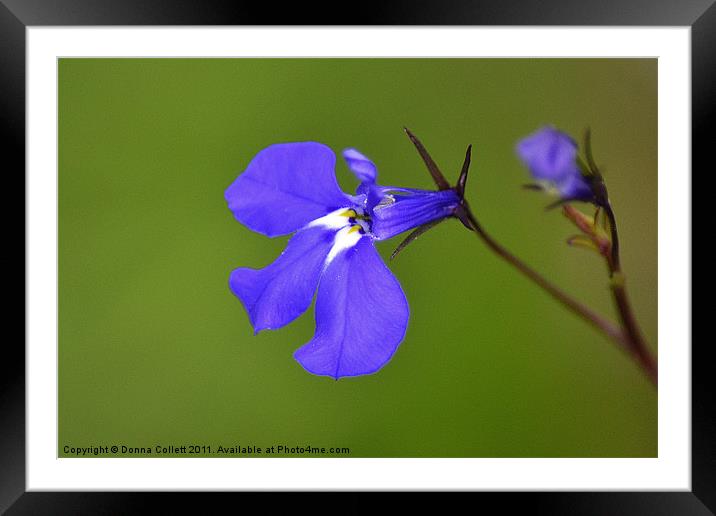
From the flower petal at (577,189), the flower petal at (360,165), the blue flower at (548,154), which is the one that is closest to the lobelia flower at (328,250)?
the flower petal at (360,165)

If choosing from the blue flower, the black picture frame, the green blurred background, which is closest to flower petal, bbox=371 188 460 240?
the blue flower

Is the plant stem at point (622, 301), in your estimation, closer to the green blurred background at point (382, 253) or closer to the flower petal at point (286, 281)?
the flower petal at point (286, 281)

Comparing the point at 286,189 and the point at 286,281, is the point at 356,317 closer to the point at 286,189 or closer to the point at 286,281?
the point at 286,281

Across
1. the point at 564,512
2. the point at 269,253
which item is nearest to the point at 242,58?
the point at 269,253

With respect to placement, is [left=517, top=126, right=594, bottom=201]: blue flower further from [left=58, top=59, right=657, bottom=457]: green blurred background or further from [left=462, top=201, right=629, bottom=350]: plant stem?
[left=58, top=59, right=657, bottom=457]: green blurred background

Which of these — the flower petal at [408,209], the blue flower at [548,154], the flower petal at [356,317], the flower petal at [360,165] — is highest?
the flower petal at [360,165]
